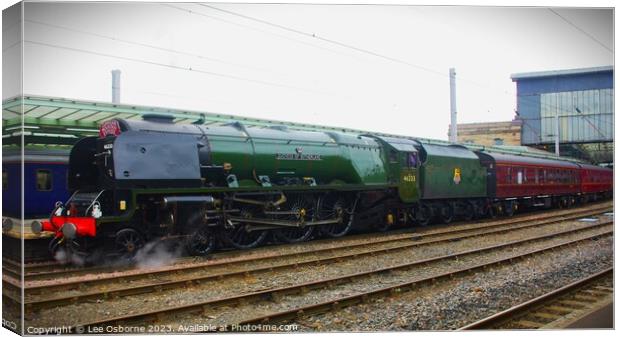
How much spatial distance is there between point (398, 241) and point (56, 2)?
1026 centimetres

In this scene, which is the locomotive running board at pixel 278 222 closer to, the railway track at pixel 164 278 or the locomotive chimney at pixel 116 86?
the railway track at pixel 164 278

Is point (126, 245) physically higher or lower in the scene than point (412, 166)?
lower

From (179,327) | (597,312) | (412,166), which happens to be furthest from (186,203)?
(412,166)

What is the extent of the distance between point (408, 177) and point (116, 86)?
1063cm

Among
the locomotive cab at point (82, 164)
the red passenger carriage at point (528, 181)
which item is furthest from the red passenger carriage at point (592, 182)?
the locomotive cab at point (82, 164)

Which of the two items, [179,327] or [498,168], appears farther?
[498,168]

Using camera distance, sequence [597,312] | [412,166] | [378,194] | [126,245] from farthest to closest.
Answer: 1. [412,166]
2. [378,194]
3. [126,245]
4. [597,312]

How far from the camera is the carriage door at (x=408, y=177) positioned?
1681cm

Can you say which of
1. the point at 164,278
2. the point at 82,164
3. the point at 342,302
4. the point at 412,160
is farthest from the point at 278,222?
the point at 412,160

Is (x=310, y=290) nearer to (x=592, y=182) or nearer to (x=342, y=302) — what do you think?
(x=342, y=302)

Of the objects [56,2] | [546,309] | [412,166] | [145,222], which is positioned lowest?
[546,309]

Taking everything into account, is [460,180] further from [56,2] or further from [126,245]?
[56,2]

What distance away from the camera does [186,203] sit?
1074 centimetres

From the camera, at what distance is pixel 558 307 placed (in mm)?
7809
